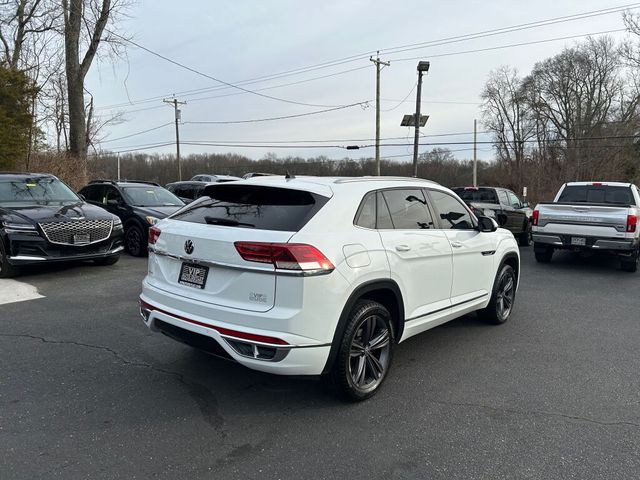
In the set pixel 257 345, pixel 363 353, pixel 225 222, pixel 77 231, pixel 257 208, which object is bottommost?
pixel 363 353

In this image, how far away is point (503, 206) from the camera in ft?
43.1

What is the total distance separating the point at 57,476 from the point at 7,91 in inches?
728

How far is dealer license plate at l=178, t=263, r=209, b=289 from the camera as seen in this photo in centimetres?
345

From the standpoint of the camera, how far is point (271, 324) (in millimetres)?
3092

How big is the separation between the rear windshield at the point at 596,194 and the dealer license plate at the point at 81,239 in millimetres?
10088

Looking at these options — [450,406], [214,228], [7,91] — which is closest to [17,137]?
[7,91]

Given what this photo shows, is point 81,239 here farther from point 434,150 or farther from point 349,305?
point 434,150

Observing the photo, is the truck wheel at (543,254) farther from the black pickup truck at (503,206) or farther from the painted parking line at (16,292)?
the painted parking line at (16,292)


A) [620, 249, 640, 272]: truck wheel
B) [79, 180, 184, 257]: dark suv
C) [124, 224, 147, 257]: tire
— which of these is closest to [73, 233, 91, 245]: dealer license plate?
[79, 180, 184, 257]: dark suv

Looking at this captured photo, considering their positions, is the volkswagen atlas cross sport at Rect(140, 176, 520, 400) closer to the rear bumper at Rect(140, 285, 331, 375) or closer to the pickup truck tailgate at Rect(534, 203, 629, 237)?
the rear bumper at Rect(140, 285, 331, 375)

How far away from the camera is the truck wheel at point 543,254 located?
Answer: 10.6 meters

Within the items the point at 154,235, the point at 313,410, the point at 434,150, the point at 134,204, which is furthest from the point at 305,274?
the point at 434,150

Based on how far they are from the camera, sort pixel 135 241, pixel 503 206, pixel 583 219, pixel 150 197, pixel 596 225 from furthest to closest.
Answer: pixel 503 206 → pixel 150 197 → pixel 135 241 → pixel 583 219 → pixel 596 225

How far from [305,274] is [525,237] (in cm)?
1248
